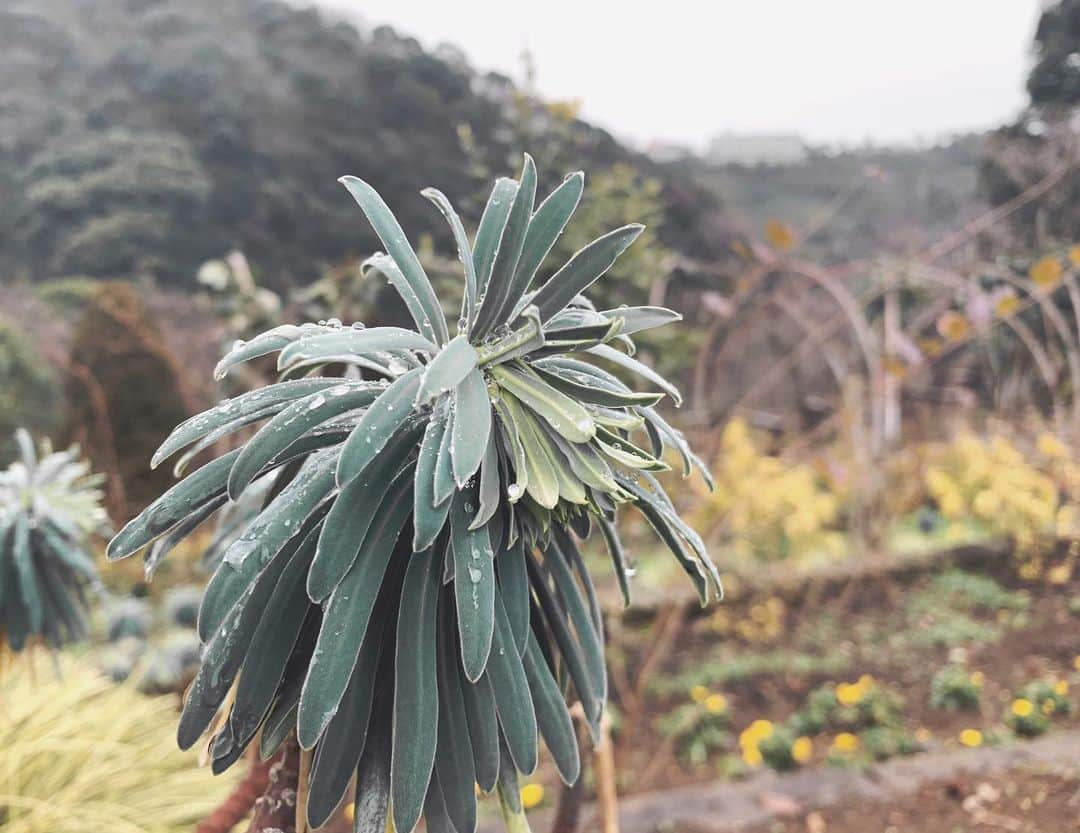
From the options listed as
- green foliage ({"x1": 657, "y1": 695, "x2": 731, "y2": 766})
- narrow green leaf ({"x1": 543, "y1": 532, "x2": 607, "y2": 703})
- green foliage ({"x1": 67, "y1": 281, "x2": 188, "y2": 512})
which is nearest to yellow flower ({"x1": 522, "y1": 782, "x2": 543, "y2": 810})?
green foliage ({"x1": 657, "y1": 695, "x2": 731, "y2": 766})

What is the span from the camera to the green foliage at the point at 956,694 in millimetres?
3223

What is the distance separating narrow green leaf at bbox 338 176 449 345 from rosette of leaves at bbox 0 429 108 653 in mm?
1441

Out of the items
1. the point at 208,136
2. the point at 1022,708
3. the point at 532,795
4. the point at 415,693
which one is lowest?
the point at 532,795

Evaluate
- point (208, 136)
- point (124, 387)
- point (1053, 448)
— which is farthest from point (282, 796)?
point (208, 136)

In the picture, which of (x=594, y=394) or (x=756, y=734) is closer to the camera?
(x=594, y=394)

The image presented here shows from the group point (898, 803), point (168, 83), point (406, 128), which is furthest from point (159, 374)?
point (168, 83)

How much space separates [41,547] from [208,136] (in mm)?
10940

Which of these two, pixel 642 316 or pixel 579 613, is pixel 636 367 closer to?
pixel 642 316

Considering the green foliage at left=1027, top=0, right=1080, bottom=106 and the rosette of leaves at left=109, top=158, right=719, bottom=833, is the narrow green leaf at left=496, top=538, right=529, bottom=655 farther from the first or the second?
the green foliage at left=1027, top=0, right=1080, bottom=106

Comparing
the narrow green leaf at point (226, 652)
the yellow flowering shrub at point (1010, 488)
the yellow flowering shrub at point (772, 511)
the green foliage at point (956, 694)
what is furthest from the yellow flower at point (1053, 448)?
the narrow green leaf at point (226, 652)

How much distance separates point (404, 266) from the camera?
81 cm

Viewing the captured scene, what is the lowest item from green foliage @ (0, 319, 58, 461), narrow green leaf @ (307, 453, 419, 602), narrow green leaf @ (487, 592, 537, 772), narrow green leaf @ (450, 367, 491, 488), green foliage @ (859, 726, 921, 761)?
green foliage @ (859, 726, 921, 761)

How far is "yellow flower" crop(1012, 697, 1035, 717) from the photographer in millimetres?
2857

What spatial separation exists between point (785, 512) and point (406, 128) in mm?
5819
